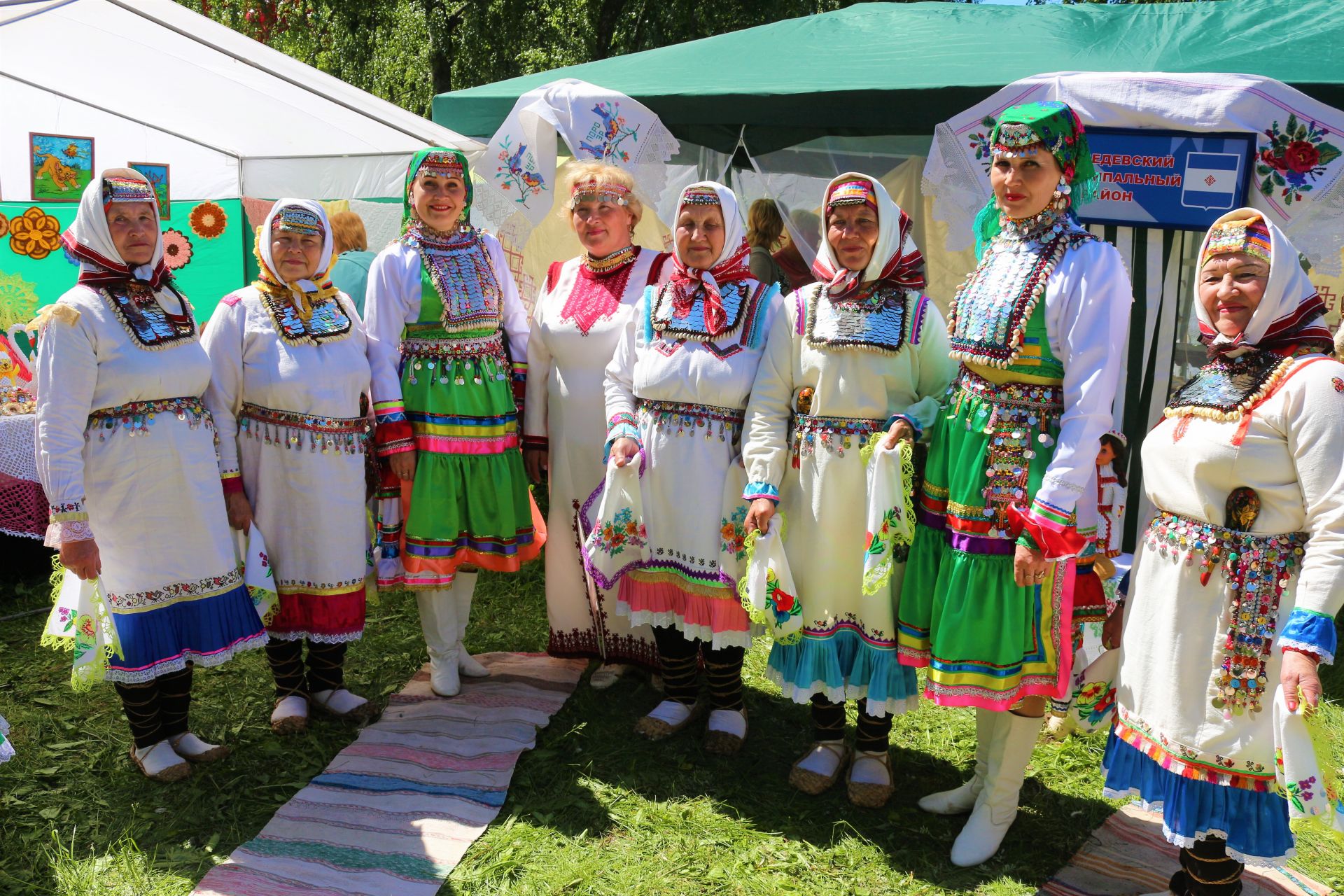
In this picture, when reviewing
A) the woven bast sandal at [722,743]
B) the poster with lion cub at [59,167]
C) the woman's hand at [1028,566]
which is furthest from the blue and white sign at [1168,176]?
the poster with lion cub at [59,167]

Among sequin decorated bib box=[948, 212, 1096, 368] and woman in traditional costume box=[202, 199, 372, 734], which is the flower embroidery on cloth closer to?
sequin decorated bib box=[948, 212, 1096, 368]

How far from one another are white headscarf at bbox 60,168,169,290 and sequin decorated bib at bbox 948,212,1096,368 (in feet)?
7.97

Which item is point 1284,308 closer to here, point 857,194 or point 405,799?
point 857,194

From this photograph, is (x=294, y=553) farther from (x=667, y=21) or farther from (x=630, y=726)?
(x=667, y=21)

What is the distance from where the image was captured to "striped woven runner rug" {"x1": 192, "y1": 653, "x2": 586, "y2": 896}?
2955 mm

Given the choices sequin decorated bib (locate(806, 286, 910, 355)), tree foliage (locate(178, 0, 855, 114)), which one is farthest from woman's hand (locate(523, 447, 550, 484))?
tree foliage (locate(178, 0, 855, 114))

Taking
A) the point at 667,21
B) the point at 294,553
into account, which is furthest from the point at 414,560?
the point at 667,21

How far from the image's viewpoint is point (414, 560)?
370 centimetres

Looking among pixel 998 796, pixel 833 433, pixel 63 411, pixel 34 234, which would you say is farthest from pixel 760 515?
pixel 34 234

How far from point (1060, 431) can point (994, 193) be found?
656mm

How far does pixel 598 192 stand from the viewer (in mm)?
3580

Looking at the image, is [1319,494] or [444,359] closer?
[1319,494]

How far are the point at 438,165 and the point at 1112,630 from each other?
8.44 feet

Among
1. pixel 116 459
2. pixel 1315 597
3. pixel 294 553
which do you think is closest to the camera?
pixel 1315 597
